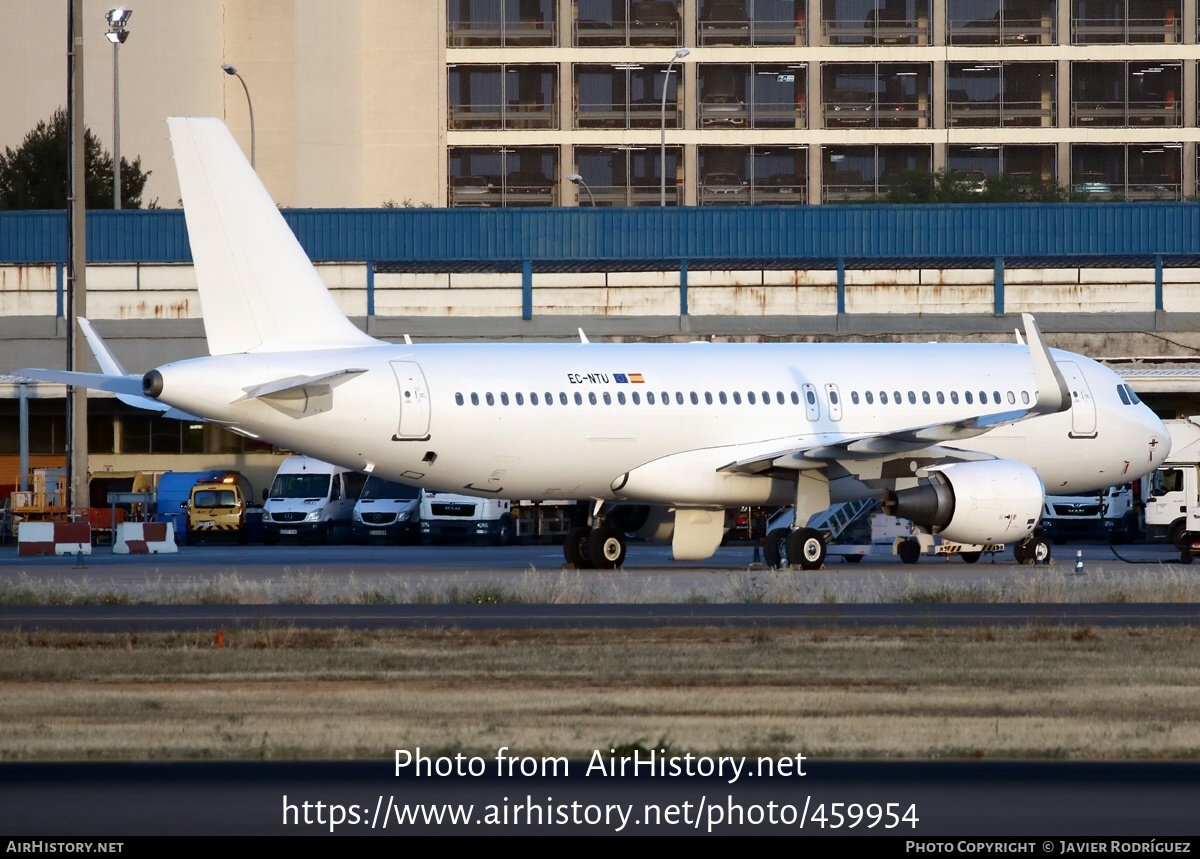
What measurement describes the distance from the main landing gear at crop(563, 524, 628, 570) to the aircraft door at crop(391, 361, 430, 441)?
14.1 ft

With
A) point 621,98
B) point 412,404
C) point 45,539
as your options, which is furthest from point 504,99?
point 412,404

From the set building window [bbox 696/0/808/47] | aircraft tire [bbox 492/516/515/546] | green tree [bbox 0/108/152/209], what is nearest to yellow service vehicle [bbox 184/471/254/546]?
aircraft tire [bbox 492/516/515/546]

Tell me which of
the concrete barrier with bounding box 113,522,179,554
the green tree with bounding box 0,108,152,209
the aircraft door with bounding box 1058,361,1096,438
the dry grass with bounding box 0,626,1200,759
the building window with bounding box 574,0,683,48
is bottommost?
the concrete barrier with bounding box 113,522,179,554

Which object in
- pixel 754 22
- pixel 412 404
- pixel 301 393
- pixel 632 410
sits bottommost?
pixel 632 410

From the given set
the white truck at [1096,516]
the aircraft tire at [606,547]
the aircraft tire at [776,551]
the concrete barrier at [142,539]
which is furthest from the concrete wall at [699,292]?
the aircraft tire at [776,551]

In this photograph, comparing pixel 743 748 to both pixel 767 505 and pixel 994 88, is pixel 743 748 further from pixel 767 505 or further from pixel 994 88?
pixel 994 88

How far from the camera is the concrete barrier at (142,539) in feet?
135

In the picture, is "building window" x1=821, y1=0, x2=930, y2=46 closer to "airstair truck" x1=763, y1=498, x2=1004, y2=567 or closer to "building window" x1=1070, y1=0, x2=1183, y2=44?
"building window" x1=1070, y1=0, x2=1183, y2=44

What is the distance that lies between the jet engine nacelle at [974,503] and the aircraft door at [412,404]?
803 cm

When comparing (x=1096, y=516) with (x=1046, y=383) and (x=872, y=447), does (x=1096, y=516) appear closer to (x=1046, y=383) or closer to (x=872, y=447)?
(x=1046, y=383)

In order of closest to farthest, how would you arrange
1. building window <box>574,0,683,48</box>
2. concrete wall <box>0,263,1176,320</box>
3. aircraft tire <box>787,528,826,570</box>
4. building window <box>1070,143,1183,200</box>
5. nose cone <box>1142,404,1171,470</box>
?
aircraft tire <box>787,528,826,570</box> < nose cone <box>1142,404,1171,470</box> < concrete wall <box>0,263,1176,320</box> < building window <box>574,0,683,48</box> < building window <box>1070,143,1183,200</box>

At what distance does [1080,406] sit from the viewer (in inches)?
1388

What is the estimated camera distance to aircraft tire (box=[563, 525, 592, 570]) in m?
33.6

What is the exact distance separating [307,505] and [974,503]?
2601 cm
